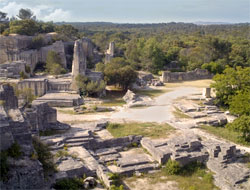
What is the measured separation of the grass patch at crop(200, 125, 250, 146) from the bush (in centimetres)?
571

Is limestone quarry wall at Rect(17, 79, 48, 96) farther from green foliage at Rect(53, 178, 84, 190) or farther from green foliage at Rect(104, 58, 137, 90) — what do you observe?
green foliage at Rect(53, 178, 84, 190)

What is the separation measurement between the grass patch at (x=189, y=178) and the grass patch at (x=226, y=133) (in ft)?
14.8

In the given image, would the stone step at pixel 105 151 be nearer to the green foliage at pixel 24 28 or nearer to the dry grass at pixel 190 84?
the dry grass at pixel 190 84

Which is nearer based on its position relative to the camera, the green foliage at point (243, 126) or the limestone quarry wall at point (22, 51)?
the green foliage at point (243, 126)

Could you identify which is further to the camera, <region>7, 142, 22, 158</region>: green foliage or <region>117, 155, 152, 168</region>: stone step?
<region>117, 155, 152, 168</region>: stone step

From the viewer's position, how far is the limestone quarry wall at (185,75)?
40.0 meters

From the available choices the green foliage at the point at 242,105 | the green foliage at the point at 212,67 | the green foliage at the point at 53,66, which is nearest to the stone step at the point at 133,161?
the green foliage at the point at 242,105

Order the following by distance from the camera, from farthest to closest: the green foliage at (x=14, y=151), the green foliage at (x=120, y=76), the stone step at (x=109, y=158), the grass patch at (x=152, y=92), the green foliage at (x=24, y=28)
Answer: the green foliage at (x=24, y=28) → the green foliage at (x=120, y=76) → the grass patch at (x=152, y=92) → the stone step at (x=109, y=158) → the green foliage at (x=14, y=151)

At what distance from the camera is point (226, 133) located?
734 inches

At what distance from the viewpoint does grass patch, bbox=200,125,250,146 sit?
17109 millimetres

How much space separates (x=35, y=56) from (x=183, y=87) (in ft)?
78.3

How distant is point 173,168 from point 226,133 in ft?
23.1

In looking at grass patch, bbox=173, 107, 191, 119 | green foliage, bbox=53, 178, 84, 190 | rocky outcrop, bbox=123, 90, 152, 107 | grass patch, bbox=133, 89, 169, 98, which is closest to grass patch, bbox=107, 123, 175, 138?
grass patch, bbox=173, 107, 191, 119

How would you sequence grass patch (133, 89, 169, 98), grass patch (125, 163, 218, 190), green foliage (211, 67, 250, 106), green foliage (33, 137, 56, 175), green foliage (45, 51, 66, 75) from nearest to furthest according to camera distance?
green foliage (33, 137, 56, 175) → grass patch (125, 163, 218, 190) → green foliage (211, 67, 250, 106) → grass patch (133, 89, 169, 98) → green foliage (45, 51, 66, 75)
